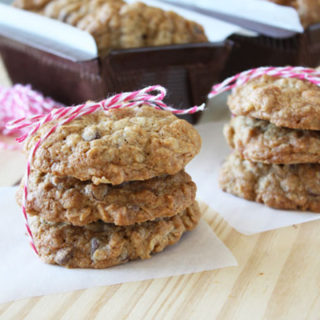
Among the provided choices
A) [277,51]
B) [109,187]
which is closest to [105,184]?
[109,187]

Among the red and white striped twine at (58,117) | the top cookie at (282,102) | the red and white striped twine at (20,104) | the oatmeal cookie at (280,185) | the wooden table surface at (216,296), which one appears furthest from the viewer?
the red and white striped twine at (20,104)

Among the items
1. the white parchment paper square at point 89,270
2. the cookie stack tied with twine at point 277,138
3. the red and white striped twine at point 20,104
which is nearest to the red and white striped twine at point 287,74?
the cookie stack tied with twine at point 277,138

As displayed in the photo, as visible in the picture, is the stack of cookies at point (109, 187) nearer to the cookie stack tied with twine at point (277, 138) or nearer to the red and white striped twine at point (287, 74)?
the cookie stack tied with twine at point (277, 138)


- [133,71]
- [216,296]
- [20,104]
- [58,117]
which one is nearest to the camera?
[216,296]

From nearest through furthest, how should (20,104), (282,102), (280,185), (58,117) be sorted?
(58,117) < (282,102) < (280,185) < (20,104)

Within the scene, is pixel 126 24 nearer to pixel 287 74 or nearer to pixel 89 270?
pixel 287 74

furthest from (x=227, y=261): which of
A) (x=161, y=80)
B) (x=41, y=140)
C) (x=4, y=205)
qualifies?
(x=161, y=80)
